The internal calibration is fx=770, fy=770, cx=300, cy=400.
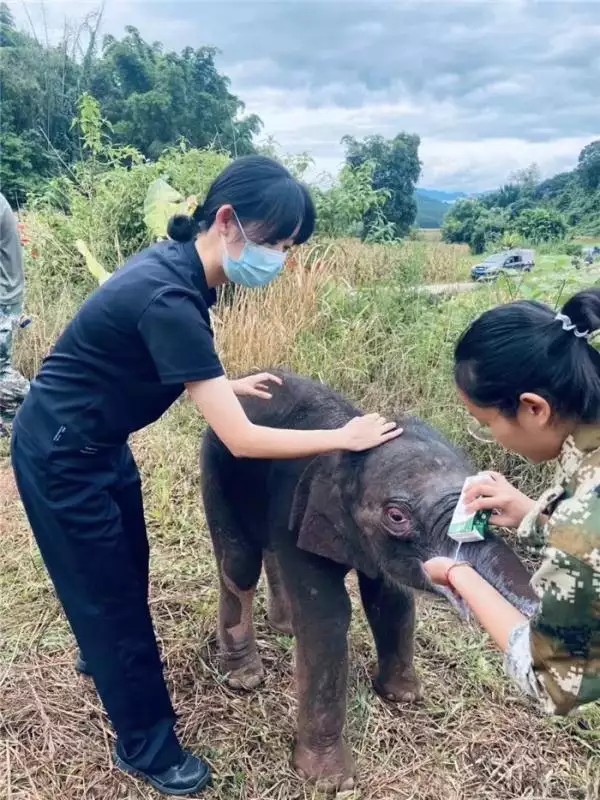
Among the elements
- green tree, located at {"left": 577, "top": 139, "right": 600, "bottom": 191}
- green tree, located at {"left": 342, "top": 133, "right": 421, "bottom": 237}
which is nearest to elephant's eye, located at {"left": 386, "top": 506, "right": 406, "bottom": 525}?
green tree, located at {"left": 577, "top": 139, "right": 600, "bottom": 191}

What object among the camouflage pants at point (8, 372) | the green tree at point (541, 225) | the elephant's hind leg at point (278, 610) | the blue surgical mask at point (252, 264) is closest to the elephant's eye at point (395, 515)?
the blue surgical mask at point (252, 264)

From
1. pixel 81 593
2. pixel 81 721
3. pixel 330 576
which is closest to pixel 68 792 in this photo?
pixel 81 721

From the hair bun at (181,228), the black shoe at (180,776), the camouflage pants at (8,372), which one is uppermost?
the hair bun at (181,228)

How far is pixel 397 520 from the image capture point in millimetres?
2258

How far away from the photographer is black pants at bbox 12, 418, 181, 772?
220cm

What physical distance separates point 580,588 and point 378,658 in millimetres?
1707

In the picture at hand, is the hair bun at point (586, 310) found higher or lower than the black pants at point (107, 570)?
higher

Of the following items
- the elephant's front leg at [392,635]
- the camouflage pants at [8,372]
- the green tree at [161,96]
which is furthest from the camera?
the green tree at [161,96]

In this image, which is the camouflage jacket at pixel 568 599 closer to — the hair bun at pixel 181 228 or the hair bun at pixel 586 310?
the hair bun at pixel 586 310

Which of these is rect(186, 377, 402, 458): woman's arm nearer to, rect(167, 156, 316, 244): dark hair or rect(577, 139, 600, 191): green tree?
rect(167, 156, 316, 244): dark hair

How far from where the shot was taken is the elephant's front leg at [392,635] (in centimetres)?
282

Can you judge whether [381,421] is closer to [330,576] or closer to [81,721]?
[330,576]

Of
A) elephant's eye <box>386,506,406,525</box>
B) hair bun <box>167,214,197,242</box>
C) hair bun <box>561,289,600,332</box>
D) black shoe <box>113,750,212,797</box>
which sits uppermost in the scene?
hair bun <box>167,214,197,242</box>

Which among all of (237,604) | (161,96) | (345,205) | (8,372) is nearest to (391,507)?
(237,604)
